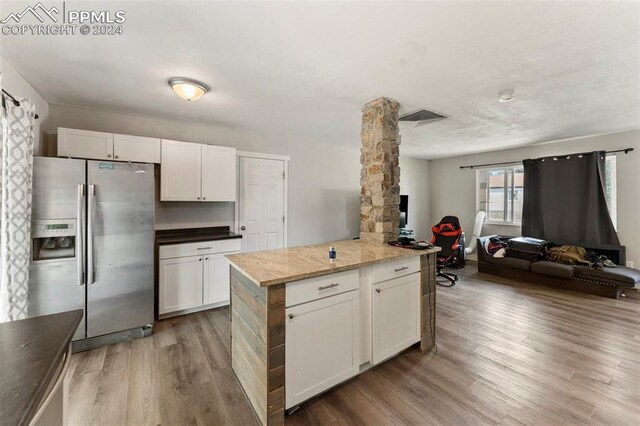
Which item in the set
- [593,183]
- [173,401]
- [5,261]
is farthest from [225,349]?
[593,183]

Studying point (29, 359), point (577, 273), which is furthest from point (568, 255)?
point (29, 359)

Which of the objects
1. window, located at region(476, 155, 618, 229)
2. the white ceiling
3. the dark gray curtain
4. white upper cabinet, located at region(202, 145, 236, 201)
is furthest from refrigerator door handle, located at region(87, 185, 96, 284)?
window, located at region(476, 155, 618, 229)

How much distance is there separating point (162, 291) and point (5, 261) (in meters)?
1.28

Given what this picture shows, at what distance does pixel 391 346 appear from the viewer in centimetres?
216

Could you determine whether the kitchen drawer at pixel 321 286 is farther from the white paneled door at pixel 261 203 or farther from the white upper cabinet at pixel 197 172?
the white paneled door at pixel 261 203

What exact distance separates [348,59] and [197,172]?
7.61ft

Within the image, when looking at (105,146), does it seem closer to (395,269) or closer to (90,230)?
(90,230)

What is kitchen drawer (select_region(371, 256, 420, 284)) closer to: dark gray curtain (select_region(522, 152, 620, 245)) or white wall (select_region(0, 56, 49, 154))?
white wall (select_region(0, 56, 49, 154))

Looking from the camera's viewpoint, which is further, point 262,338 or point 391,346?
point 391,346

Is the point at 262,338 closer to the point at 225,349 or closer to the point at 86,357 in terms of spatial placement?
the point at 225,349

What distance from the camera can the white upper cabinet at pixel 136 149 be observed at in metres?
2.87

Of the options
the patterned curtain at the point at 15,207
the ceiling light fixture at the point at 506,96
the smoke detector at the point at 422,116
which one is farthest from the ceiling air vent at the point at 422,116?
the patterned curtain at the point at 15,207

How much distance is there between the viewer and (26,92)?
2.33 m

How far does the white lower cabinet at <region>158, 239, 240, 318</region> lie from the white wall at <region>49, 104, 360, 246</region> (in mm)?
571
